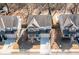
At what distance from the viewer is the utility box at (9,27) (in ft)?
36.0

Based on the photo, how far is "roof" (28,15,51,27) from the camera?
36.4 ft

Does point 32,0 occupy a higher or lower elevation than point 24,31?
higher

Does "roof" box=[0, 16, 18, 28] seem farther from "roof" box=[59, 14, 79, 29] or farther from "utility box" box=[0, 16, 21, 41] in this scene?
"roof" box=[59, 14, 79, 29]

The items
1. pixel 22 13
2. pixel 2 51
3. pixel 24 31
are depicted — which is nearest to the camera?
pixel 2 51

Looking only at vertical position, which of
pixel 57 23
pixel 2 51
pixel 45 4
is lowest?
pixel 2 51

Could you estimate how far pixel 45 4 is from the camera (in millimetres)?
12375

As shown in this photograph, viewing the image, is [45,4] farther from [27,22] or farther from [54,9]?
[27,22]

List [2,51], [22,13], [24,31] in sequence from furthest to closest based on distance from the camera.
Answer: [22,13]
[24,31]
[2,51]

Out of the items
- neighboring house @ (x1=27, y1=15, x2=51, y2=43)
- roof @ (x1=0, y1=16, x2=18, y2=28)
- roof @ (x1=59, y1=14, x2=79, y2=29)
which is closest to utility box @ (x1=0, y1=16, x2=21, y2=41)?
roof @ (x1=0, y1=16, x2=18, y2=28)

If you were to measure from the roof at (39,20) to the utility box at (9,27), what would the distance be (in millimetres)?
568

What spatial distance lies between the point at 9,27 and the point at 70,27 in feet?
8.30

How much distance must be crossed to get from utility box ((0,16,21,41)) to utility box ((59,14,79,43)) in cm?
188

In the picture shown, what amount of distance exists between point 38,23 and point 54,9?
4.86ft

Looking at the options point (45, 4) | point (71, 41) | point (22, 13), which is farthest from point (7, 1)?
point (71, 41)
